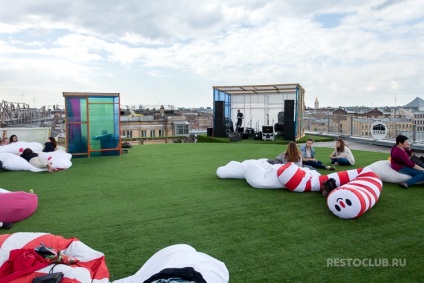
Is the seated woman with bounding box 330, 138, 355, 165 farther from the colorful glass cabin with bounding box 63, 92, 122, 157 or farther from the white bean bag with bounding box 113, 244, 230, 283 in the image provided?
the colorful glass cabin with bounding box 63, 92, 122, 157

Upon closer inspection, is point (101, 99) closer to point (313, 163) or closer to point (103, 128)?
point (103, 128)

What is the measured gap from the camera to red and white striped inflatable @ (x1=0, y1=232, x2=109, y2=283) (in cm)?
285

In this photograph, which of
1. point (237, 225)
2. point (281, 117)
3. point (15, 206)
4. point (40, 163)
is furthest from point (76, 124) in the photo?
point (281, 117)

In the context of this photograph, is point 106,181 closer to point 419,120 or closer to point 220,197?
point 220,197

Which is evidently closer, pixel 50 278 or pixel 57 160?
pixel 50 278

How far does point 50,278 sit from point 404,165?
6878 mm

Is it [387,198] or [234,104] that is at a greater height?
[234,104]

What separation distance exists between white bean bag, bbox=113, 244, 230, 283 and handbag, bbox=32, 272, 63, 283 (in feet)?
2.31

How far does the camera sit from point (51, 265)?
119 inches

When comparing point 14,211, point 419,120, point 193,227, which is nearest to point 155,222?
point 193,227

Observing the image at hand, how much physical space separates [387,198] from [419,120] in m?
10.8

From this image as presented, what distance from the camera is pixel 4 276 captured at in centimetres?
296

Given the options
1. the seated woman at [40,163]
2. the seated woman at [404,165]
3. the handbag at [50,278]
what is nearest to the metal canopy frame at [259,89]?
the seated woman at [404,165]

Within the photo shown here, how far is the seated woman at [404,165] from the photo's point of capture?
22.6 feet
